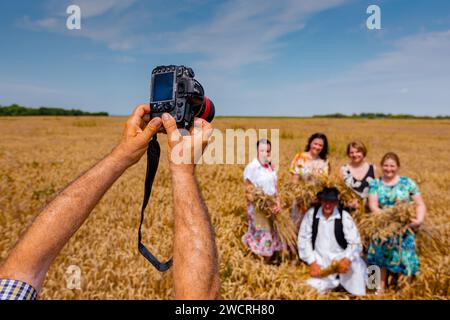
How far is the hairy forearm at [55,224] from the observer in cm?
106

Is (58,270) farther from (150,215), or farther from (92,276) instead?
(150,215)

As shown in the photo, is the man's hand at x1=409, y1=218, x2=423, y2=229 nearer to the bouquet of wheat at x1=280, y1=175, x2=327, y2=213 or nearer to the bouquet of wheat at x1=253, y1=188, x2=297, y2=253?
the bouquet of wheat at x1=280, y1=175, x2=327, y2=213

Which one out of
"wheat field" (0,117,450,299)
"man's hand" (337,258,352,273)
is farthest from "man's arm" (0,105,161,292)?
"man's hand" (337,258,352,273)

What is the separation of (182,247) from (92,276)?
3.05 meters

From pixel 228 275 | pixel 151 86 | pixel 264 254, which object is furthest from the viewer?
pixel 264 254

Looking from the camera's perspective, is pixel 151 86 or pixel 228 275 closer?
pixel 151 86

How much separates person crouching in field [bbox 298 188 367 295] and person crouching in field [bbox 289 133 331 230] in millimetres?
346

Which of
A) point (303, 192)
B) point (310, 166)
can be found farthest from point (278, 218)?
point (310, 166)

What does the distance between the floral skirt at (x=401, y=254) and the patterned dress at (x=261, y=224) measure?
4.33 ft

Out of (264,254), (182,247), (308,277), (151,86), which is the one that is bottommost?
(308,277)

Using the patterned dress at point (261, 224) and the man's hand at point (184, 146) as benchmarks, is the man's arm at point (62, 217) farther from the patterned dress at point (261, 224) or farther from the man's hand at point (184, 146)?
the patterned dress at point (261, 224)

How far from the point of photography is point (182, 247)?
0.91 metres

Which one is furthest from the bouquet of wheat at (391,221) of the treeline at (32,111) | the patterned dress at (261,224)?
the treeline at (32,111)
